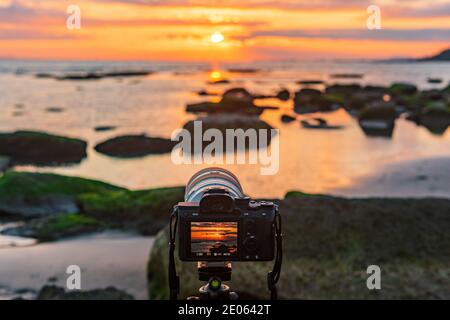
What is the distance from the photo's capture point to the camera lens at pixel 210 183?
13.8ft

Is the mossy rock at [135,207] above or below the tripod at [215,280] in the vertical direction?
above

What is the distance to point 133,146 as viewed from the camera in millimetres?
37156

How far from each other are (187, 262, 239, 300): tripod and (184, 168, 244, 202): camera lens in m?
0.43

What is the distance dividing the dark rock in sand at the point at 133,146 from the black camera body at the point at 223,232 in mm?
32563

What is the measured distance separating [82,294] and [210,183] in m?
8.14

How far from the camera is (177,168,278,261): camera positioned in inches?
153

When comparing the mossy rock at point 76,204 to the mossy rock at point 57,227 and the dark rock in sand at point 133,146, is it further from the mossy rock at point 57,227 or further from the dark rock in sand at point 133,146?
the dark rock in sand at point 133,146

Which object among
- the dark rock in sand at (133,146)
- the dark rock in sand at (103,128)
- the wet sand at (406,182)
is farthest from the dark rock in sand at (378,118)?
the dark rock in sand at (103,128)

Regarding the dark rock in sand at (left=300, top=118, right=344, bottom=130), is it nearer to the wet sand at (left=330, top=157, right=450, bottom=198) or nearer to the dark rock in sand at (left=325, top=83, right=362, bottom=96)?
the wet sand at (left=330, top=157, right=450, bottom=198)

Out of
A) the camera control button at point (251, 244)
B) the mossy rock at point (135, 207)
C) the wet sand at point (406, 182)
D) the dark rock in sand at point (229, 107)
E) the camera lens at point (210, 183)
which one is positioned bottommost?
the camera control button at point (251, 244)

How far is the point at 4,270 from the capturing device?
1435 centimetres

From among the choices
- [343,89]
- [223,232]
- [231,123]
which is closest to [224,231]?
[223,232]
